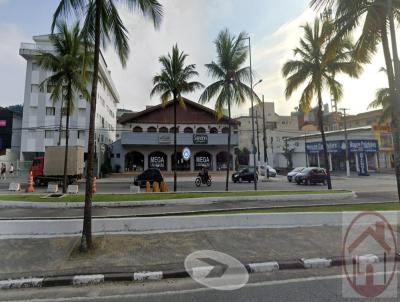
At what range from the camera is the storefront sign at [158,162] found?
36.8m

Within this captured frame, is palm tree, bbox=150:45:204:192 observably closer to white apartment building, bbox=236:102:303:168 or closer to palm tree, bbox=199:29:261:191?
palm tree, bbox=199:29:261:191

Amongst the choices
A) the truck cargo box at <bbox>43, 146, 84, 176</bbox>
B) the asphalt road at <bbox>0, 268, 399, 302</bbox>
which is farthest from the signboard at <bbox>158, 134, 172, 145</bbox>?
the asphalt road at <bbox>0, 268, 399, 302</bbox>

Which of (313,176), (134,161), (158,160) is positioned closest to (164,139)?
(158,160)

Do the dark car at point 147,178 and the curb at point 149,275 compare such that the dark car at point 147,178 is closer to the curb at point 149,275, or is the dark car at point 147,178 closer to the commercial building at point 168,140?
the commercial building at point 168,140

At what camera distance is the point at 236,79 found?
1761 cm

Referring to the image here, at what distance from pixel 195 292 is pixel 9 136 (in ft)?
140

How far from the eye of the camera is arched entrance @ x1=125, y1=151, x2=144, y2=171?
36562 mm

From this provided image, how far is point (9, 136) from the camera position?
37562mm

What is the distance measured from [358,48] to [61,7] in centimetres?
959

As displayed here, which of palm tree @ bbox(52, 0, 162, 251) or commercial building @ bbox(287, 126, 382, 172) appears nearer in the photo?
palm tree @ bbox(52, 0, 162, 251)

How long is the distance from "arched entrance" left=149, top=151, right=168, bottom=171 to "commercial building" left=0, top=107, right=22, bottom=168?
18569mm

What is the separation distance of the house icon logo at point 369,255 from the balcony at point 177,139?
27299 millimetres

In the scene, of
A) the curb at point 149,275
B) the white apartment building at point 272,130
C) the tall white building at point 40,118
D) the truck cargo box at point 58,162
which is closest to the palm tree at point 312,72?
the curb at point 149,275

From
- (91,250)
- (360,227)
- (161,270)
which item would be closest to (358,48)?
(360,227)
